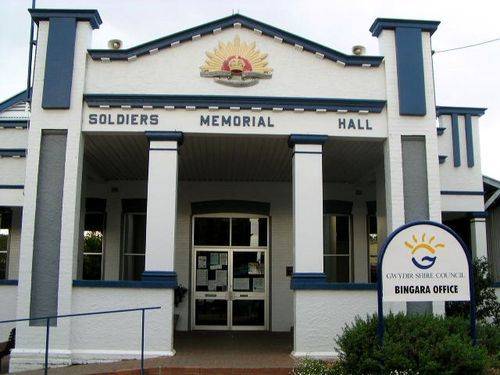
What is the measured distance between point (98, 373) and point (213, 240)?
258 inches

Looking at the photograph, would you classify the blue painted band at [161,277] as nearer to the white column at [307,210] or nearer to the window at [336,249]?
the white column at [307,210]

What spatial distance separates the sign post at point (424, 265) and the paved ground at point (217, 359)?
2.89 meters

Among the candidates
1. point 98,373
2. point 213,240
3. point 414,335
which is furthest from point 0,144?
point 414,335

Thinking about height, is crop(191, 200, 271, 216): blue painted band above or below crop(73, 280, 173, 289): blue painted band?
above

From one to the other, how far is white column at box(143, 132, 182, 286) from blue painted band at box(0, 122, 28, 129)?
14.8ft

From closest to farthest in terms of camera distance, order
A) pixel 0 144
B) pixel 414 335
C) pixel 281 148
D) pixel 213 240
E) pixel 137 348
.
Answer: pixel 414 335 < pixel 137 348 < pixel 281 148 < pixel 0 144 < pixel 213 240

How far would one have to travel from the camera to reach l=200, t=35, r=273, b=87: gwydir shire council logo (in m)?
11.7

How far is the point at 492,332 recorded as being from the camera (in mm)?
9344

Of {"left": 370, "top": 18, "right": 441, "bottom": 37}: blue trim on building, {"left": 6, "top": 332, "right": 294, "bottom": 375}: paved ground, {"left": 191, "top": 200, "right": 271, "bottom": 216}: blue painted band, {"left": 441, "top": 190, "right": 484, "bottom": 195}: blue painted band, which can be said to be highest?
{"left": 370, "top": 18, "right": 441, "bottom": 37}: blue trim on building

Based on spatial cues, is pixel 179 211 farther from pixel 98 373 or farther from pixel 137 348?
pixel 98 373

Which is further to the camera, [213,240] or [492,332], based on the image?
[213,240]

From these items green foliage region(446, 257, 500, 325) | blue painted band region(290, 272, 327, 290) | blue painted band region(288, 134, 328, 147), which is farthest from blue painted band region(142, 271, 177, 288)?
green foliage region(446, 257, 500, 325)

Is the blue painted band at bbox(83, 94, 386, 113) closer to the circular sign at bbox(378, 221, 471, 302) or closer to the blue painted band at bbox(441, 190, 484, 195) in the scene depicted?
the blue painted band at bbox(441, 190, 484, 195)

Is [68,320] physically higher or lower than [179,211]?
lower
